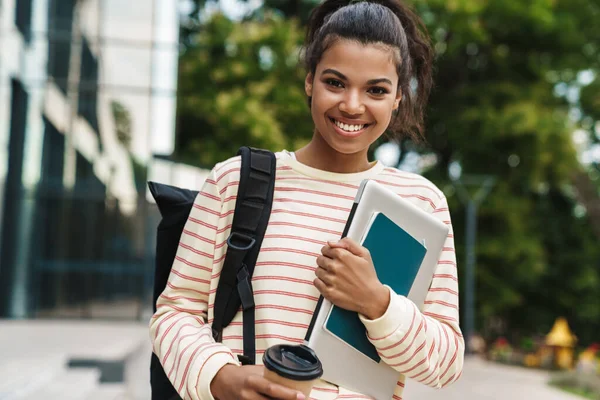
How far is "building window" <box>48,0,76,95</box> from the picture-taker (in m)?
15.3

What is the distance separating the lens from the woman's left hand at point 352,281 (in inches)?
52.5

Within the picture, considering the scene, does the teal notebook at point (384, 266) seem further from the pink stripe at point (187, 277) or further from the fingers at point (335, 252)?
the pink stripe at point (187, 277)

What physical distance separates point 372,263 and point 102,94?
15.2m

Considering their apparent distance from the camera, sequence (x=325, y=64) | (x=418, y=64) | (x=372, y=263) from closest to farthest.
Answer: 1. (x=372, y=263)
2. (x=325, y=64)
3. (x=418, y=64)

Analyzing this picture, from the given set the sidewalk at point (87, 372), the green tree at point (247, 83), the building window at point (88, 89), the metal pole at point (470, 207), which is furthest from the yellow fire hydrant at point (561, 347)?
the building window at point (88, 89)

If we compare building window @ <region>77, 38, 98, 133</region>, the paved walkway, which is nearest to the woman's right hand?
the paved walkway

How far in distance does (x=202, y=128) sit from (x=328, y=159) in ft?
44.6

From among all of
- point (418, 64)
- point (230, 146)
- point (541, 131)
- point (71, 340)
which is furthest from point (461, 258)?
point (418, 64)

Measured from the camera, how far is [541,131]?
14477 millimetres

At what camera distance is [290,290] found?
1.45 meters

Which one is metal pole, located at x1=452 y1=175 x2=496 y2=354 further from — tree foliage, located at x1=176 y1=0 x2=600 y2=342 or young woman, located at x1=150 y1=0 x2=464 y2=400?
young woman, located at x1=150 y1=0 x2=464 y2=400

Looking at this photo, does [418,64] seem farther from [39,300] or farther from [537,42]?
[537,42]

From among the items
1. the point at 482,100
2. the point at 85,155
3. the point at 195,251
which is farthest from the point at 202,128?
the point at 195,251

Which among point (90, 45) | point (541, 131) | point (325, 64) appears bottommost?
point (325, 64)
